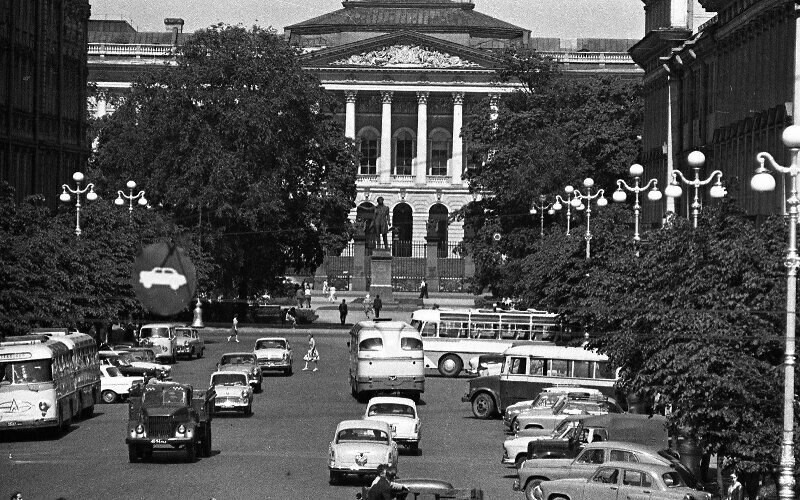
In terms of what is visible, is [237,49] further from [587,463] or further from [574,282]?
[587,463]

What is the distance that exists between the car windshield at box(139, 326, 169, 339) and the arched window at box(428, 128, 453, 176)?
99.2 meters

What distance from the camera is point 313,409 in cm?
5684

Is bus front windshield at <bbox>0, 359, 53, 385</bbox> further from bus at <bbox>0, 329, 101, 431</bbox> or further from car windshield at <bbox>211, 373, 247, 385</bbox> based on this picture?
car windshield at <bbox>211, 373, 247, 385</bbox>

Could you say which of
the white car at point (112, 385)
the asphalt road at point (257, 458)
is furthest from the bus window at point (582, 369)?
the white car at point (112, 385)

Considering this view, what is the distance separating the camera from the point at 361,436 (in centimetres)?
4028

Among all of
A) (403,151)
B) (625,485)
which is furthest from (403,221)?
(625,485)

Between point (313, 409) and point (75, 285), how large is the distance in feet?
33.9

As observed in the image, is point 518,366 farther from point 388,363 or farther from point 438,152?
point 438,152

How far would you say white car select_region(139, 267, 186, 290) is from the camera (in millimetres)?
20828

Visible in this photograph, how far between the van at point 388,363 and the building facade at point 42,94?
2479 centimetres

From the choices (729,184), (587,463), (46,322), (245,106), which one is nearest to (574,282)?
(729,184)

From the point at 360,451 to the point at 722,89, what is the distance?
42344mm

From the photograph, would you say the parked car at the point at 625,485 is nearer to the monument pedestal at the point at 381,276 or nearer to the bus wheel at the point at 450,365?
the bus wheel at the point at 450,365

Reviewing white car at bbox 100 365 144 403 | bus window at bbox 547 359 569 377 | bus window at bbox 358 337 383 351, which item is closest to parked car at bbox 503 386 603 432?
bus window at bbox 547 359 569 377
